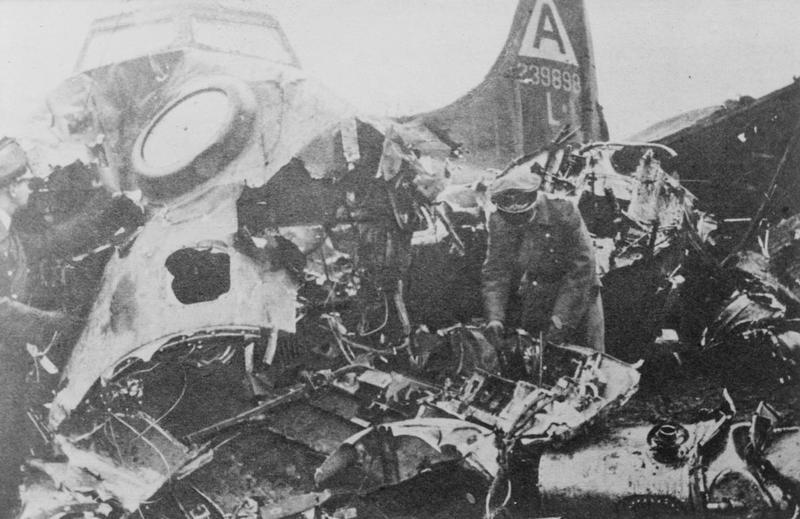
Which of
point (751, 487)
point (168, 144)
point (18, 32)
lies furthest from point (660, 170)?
point (18, 32)

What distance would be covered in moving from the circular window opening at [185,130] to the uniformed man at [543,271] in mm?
1326

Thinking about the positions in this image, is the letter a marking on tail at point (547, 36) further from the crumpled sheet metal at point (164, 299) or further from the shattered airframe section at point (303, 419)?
the crumpled sheet metal at point (164, 299)

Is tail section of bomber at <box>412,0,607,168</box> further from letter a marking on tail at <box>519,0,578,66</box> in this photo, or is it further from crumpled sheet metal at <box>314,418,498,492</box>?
crumpled sheet metal at <box>314,418,498,492</box>

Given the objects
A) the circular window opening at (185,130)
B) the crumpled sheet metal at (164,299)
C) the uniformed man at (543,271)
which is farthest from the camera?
the circular window opening at (185,130)

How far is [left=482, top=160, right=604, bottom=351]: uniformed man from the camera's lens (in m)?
2.62

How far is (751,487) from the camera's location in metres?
2.20

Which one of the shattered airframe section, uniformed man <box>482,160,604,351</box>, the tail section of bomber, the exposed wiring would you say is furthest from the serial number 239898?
the exposed wiring

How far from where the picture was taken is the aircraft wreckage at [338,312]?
2506 millimetres

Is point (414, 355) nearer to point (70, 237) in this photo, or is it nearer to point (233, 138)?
point (233, 138)

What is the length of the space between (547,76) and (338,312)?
1.49 m

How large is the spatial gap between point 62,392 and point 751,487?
2.85 m

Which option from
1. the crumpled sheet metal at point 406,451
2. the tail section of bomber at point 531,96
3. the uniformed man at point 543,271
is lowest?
the crumpled sheet metal at point 406,451

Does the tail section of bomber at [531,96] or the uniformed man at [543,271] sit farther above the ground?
the tail section of bomber at [531,96]

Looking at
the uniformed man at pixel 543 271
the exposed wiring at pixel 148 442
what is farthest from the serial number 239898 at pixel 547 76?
the exposed wiring at pixel 148 442
